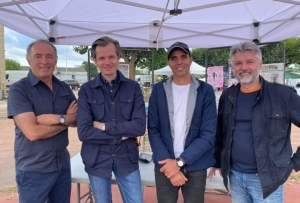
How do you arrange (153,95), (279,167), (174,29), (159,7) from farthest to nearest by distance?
(174,29) < (159,7) < (153,95) < (279,167)

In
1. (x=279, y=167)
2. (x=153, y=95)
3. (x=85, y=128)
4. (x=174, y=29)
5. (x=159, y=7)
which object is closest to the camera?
(x=279, y=167)

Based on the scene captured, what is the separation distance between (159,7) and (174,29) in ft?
3.21

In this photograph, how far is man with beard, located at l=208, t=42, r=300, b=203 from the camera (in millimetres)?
1830

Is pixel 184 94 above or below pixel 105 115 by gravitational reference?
above

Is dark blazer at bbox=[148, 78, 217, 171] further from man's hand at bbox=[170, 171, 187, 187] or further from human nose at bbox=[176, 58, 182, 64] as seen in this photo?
human nose at bbox=[176, 58, 182, 64]

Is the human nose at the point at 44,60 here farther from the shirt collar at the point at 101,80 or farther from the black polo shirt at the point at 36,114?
the shirt collar at the point at 101,80

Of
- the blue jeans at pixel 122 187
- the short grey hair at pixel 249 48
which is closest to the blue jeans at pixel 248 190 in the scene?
the blue jeans at pixel 122 187

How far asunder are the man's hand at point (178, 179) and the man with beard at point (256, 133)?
0.36 m

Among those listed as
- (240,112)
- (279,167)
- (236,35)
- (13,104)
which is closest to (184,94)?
(240,112)

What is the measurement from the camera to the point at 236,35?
4.25 m

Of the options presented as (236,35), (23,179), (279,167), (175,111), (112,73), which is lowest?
(23,179)

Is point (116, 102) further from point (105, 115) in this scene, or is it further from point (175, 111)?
point (175, 111)

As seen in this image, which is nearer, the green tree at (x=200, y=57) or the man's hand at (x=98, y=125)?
the man's hand at (x=98, y=125)

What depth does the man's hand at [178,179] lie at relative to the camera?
1926mm
